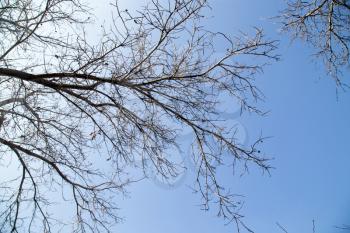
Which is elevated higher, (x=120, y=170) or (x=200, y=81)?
(x=200, y=81)

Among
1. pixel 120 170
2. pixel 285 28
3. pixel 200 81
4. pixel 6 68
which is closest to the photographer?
pixel 6 68

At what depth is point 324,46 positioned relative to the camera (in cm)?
761

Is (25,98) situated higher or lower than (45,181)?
higher

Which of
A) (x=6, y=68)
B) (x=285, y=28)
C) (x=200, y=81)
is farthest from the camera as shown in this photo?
(x=285, y=28)

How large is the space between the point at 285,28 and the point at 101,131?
3888mm

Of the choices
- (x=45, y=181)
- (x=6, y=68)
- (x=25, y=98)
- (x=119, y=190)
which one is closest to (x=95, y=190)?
(x=119, y=190)

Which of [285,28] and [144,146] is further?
[285,28]

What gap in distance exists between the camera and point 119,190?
7.08 meters

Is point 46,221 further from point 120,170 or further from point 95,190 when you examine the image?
point 120,170

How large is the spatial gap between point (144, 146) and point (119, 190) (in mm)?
946

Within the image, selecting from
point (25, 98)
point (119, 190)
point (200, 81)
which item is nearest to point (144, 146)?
point (119, 190)

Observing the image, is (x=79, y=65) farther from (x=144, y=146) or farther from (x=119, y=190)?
(x=119, y=190)

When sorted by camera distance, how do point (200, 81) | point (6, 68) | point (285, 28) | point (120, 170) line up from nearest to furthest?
point (6, 68)
point (200, 81)
point (120, 170)
point (285, 28)

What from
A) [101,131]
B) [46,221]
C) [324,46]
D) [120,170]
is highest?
[324,46]
